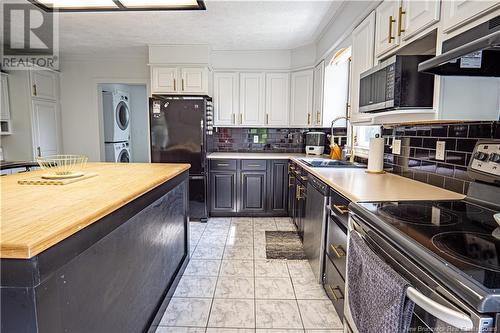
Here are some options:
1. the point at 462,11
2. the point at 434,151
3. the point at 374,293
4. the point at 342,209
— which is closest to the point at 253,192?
the point at 342,209

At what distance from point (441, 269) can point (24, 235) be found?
1.11 meters

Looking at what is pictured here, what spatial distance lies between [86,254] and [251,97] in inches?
145

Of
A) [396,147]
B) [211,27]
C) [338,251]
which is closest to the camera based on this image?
[338,251]

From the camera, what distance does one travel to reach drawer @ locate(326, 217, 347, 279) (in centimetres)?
172

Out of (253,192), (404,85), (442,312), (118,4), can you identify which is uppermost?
(118,4)

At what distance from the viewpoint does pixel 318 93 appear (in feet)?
12.7

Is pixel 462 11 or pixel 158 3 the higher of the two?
pixel 158 3

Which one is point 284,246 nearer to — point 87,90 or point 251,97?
point 251,97

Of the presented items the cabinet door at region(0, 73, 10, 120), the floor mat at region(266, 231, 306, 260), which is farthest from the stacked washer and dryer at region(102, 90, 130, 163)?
the floor mat at region(266, 231, 306, 260)

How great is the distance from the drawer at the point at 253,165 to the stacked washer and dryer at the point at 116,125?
2.71m

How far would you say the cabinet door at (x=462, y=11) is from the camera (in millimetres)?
1022

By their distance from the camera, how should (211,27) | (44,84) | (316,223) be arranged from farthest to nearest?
(44,84)
(211,27)
(316,223)

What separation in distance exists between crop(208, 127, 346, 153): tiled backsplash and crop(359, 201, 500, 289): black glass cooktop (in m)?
3.30

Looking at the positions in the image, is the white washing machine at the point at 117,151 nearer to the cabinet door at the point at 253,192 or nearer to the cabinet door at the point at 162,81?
the cabinet door at the point at 162,81
